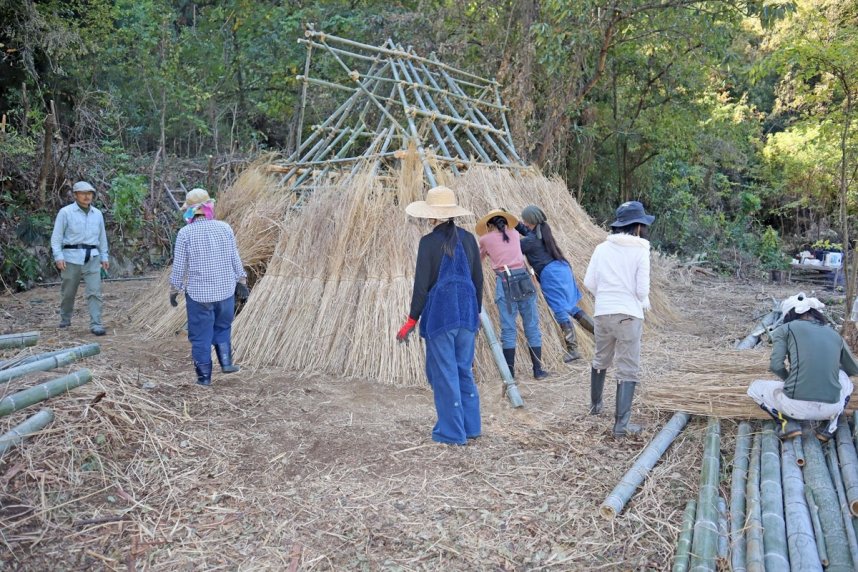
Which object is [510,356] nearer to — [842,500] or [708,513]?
[708,513]

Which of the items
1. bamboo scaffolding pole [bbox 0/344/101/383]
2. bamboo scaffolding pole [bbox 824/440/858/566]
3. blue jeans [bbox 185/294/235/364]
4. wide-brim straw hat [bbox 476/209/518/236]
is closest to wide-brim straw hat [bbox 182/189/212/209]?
blue jeans [bbox 185/294/235/364]

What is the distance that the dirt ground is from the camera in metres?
2.92

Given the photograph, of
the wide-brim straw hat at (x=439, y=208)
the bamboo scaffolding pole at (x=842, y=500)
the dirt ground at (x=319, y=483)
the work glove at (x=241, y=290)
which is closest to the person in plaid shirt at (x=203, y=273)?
the work glove at (x=241, y=290)

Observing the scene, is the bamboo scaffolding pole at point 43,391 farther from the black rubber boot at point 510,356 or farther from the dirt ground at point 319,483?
the black rubber boot at point 510,356

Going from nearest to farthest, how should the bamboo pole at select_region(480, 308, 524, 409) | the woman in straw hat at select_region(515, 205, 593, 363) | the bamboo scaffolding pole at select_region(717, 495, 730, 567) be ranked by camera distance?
the bamboo scaffolding pole at select_region(717, 495, 730, 567), the bamboo pole at select_region(480, 308, 524, 409), the woman in straw hat at select_region(515, 205, 593, 363)

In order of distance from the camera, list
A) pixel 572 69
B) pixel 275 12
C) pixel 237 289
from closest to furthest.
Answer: pixel 237 289, pixel 572 69, pixel 275 12

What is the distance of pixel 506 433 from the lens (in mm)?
4293

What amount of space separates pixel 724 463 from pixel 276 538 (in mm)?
2297

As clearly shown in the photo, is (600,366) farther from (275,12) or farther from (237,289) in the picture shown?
(275,12)

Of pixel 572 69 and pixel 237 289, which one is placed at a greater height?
pixel 572 69

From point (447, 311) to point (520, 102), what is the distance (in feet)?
19.3

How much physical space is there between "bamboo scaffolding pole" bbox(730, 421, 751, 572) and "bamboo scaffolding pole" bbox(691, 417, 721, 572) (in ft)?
0.23

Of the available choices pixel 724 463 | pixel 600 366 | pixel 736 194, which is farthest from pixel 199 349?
pixel 736 194

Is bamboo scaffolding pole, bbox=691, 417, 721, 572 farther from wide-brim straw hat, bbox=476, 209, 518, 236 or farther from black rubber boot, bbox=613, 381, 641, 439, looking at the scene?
wide-brim straw hat, bbox=476, 209, 518, 236
